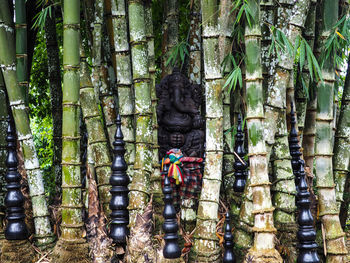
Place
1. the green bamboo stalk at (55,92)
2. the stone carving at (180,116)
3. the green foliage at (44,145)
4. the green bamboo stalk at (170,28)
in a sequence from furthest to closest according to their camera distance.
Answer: the green foliage at (44,145) → the green bamboo stalk at (55,92) → the green bamboo stalk at (170,28) → the stone carving at (180,116)

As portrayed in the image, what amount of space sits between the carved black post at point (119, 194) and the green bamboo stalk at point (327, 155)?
4.72 feet

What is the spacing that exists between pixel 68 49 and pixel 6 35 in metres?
0.70

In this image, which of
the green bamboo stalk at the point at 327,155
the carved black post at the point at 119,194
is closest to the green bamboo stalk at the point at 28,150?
the carved black post at the point at 119,194

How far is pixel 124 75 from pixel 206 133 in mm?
814

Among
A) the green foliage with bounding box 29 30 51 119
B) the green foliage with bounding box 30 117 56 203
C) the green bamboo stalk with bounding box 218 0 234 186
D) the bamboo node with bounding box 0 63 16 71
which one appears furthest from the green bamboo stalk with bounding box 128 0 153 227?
the green foliage with bounding box 29 30 51 119

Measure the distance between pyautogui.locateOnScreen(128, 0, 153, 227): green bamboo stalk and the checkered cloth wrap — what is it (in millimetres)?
369

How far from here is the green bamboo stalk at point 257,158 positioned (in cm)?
253

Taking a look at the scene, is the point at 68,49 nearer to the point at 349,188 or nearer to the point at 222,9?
the point at 222,9

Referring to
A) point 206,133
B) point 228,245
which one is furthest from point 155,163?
point 228,245

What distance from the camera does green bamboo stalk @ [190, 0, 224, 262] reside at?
9.10ft

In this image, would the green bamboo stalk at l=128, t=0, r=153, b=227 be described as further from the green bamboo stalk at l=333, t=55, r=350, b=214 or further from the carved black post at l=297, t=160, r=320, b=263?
the green bamboo stalk at l=333, t=55, r=350, b=214

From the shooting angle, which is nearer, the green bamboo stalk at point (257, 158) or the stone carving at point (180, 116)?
the green bamboo stalk at point (257, 158)

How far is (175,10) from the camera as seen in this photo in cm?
388

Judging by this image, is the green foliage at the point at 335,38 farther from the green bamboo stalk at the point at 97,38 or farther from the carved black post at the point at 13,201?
the carved black post at the point at 13,201
